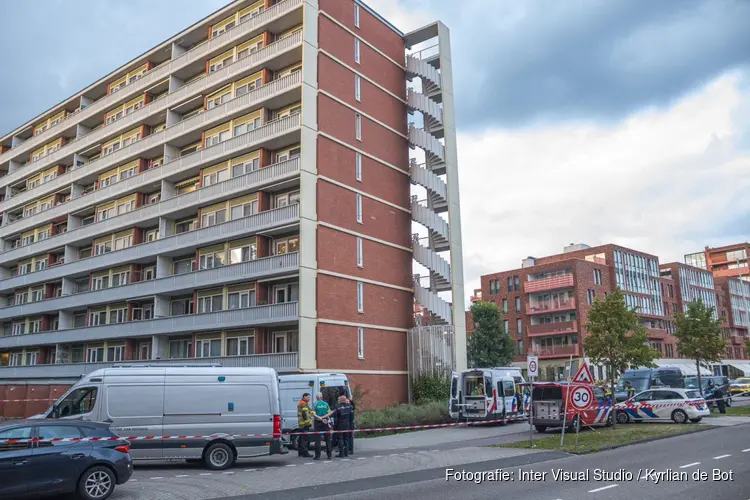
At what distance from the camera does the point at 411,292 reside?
39.2 meters

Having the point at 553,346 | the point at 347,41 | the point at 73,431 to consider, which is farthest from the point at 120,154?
the point at 553,346

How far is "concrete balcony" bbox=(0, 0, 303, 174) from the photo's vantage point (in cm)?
3723

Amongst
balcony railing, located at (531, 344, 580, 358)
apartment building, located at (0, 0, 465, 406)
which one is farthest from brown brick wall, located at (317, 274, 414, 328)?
balcony railing, located at (531, 344, 580, 358)

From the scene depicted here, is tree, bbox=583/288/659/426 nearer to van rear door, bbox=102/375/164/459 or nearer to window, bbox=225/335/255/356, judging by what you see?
window, bbox=225/335/255/356

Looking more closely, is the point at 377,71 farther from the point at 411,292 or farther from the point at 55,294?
the point at 55,294

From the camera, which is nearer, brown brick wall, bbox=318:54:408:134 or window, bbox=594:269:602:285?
brown brick wall, bbox=318:54:408:134

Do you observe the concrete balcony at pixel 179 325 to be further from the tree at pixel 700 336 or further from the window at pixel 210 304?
the tree at pixel 700 336

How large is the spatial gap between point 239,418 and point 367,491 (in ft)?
19.2

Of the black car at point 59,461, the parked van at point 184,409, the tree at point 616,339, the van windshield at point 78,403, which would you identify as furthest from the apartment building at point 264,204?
the black car at point 59,461

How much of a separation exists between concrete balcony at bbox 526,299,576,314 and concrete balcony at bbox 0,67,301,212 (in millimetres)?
44900

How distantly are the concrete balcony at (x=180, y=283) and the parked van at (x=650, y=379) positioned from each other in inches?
793

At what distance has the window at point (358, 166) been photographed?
121ft

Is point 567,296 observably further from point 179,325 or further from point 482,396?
point 179,325

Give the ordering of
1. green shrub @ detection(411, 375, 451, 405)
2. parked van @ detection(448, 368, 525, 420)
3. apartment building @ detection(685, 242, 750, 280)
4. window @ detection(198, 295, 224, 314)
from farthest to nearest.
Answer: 1. apartment building @ detection(685, 242, 750, 280)
2. window @ detection(198, 295, 224, 314)
3. green shrub @ detection(411, 375, 451, 405)
4. parked van @ detection(448, 368, 525, 420)
